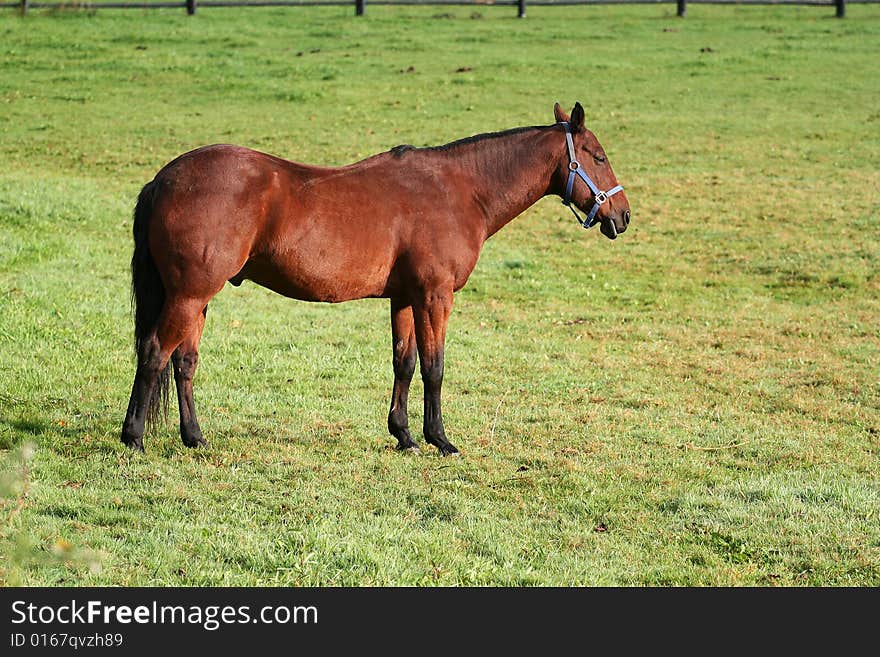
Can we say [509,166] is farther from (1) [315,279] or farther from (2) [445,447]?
(2) [445,447]

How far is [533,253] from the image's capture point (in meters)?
15.7

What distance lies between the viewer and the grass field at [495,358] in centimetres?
617

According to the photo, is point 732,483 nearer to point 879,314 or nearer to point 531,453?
point 531,453

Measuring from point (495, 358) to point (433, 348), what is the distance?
312cm

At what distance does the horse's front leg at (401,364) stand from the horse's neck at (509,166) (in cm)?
90

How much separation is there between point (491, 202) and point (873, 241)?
969cm

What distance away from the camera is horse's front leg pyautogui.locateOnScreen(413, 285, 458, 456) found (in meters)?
7.74

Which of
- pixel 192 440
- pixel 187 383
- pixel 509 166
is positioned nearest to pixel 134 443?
pixel 192 440

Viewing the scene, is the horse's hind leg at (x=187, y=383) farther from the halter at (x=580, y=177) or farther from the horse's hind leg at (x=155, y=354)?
the halter at (x=580, y=177)

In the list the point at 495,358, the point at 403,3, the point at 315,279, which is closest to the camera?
the point at 315,279

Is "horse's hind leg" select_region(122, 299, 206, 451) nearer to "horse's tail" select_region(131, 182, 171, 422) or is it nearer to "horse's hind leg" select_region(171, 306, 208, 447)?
"horse's tail" select_region(131, 182, 171, 422)

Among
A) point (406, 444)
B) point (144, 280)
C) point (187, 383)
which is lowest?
point (406, 444)

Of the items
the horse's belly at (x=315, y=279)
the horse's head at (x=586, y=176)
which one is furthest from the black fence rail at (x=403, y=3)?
the horse's belly at (x=315, y=279)

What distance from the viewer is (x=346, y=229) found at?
24.4 ft
